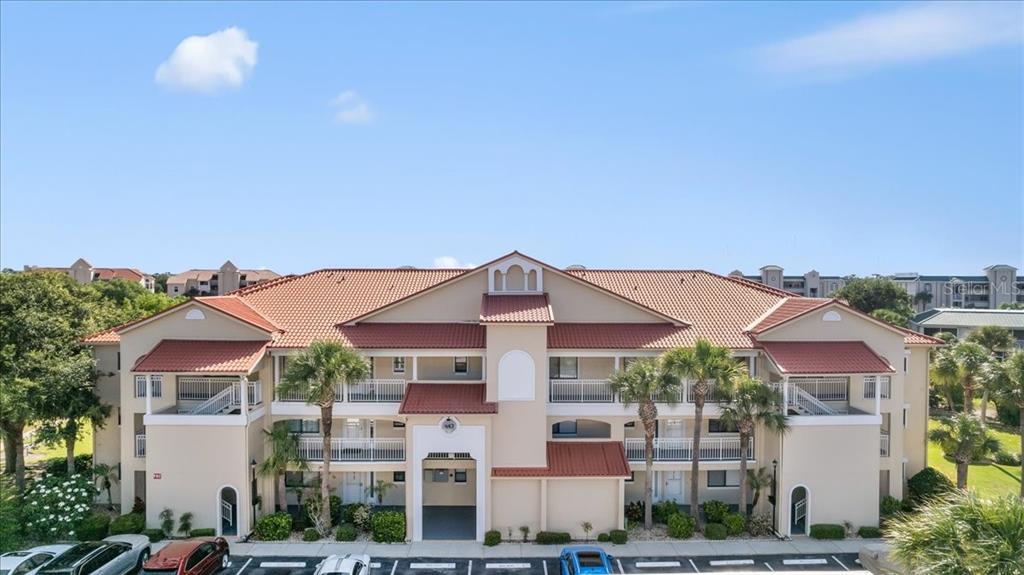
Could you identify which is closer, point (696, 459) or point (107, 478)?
point (696, 459)

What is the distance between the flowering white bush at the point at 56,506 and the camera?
27266 mm

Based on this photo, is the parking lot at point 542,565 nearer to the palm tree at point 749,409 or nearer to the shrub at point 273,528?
the shrub at point 273,528

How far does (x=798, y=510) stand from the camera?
1160 inches

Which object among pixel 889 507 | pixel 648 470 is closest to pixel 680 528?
pixel 648 470

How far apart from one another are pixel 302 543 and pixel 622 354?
1697cm

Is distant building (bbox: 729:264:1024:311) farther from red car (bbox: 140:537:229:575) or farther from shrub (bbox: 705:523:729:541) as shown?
red car (bbox: 140:537:229:575)

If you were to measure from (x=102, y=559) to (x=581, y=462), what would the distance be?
64.3 feet

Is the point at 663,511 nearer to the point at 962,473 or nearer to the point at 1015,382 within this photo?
the point at 962,473

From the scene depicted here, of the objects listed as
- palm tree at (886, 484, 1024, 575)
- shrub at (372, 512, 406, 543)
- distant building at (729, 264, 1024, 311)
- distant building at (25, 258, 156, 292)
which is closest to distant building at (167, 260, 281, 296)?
distant building at (25, 258, 156, 292)

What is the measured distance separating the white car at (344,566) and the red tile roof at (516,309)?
11210 mm

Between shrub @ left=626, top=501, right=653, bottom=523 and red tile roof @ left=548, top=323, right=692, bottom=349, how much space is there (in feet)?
25.8

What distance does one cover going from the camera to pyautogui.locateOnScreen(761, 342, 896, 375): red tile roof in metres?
29.0

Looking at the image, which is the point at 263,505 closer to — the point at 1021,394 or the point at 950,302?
the point at 1021,394

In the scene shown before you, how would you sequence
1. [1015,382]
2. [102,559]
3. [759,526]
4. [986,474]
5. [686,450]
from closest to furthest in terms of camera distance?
[102,559], [759,526], [686,450], [1015,382], [986,474]
